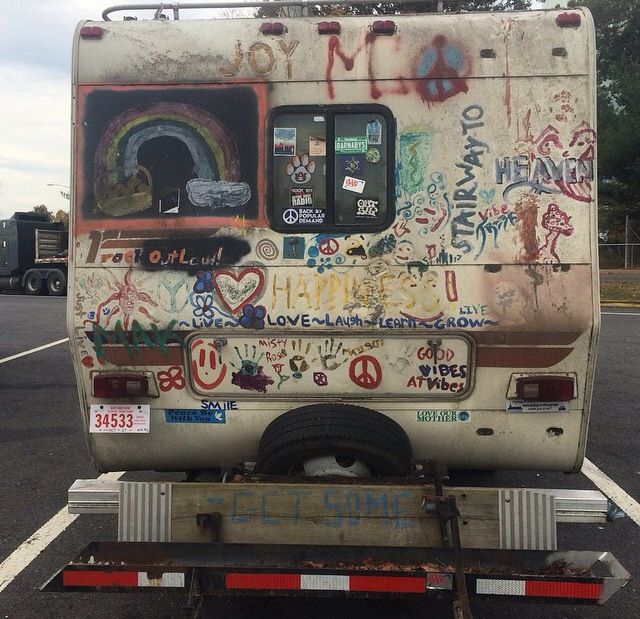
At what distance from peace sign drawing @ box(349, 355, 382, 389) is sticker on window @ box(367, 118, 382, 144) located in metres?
1.04

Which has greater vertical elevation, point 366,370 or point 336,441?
point 366,370

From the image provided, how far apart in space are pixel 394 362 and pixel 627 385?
19.9 feet

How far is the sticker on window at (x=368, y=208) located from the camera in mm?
3254

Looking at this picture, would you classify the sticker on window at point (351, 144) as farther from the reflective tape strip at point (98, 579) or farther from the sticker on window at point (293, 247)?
the reflective tape strip at point (98, 579)

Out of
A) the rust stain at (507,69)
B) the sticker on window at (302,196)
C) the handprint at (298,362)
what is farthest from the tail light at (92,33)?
the rust stain at (507,69)

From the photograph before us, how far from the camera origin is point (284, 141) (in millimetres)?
3279

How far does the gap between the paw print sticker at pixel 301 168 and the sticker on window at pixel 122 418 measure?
1356 millimetres

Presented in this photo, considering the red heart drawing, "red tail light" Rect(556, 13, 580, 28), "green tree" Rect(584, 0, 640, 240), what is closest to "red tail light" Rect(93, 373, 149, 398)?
the red heart drawing

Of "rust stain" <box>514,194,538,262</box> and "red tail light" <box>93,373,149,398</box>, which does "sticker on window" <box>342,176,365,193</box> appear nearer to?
"rust stain" <box>514,194,538,262</box>

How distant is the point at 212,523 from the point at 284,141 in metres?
1.80

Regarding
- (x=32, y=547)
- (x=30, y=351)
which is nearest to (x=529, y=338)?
(x=32, y=547)

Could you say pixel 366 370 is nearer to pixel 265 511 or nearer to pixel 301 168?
pixel 265 511

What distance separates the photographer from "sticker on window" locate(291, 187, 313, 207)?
129 inches

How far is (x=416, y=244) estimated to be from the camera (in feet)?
10.6
